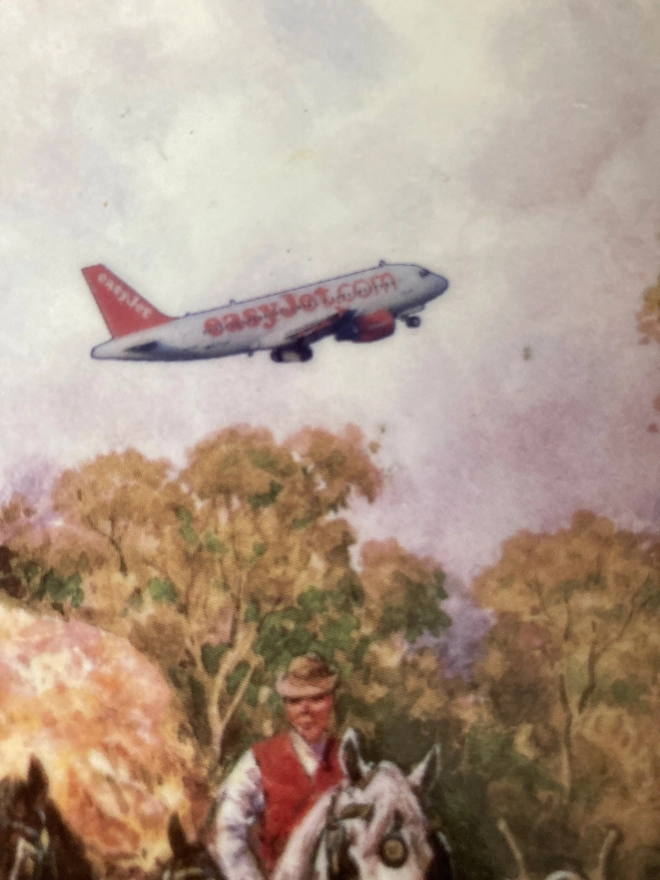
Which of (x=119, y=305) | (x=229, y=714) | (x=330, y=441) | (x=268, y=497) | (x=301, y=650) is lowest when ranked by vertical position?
(x=229, y=714)

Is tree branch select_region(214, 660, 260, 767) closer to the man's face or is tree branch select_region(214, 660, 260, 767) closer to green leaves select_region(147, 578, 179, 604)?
the man's face

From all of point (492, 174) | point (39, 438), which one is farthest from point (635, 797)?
point (39, 438)

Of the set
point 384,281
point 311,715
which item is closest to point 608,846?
point 311,715

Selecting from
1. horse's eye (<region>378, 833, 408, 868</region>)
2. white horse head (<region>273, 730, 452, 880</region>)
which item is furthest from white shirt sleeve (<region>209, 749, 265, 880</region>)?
horse's eye (<region>378, 833, 408, 868</region>)

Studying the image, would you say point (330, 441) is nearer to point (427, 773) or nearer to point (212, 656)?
point (212, 656)

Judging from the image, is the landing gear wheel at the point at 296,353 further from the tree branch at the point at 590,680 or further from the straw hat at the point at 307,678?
the tree branch at the point at 590,680

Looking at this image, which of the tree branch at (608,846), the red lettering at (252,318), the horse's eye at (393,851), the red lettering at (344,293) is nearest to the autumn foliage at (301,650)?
the tree branch at (608,846)
